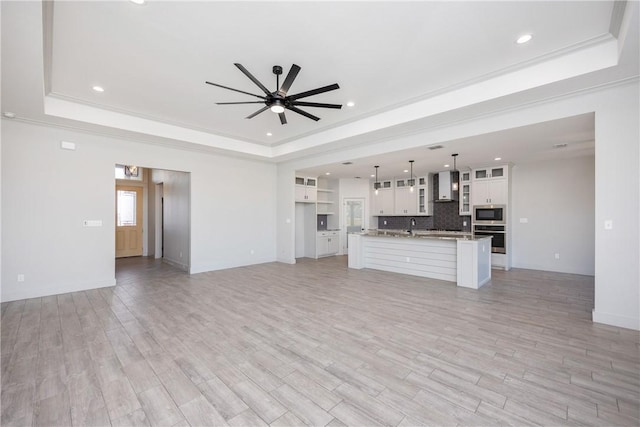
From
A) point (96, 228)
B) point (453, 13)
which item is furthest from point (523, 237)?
point (96, 228)

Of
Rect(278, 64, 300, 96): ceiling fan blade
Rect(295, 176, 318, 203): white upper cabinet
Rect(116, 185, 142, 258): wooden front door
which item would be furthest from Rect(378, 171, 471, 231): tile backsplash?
Rect(116, 185, 142, 258): wooden front door

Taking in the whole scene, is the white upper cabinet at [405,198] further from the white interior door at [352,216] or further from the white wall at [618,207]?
the white wall at [618,207]

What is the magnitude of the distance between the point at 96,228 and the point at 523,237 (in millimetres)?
9790

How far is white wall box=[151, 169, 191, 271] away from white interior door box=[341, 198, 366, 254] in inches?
204

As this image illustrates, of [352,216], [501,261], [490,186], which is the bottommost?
[501,261]

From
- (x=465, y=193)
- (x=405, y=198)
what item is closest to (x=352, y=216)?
(x=405, y=198)

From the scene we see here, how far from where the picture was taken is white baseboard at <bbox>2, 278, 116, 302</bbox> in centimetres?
436

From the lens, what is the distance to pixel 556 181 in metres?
6.67

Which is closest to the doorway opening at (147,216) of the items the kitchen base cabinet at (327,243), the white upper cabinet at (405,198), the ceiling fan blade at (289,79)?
the kitchen base cabinet at (327,243)

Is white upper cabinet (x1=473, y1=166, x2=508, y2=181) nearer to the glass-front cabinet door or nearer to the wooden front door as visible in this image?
the glass-front cabinet door

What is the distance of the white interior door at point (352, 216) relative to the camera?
386 inches

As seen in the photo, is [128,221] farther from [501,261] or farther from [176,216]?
[501,261]

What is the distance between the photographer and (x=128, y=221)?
8812mm

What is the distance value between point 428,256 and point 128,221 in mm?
9067
